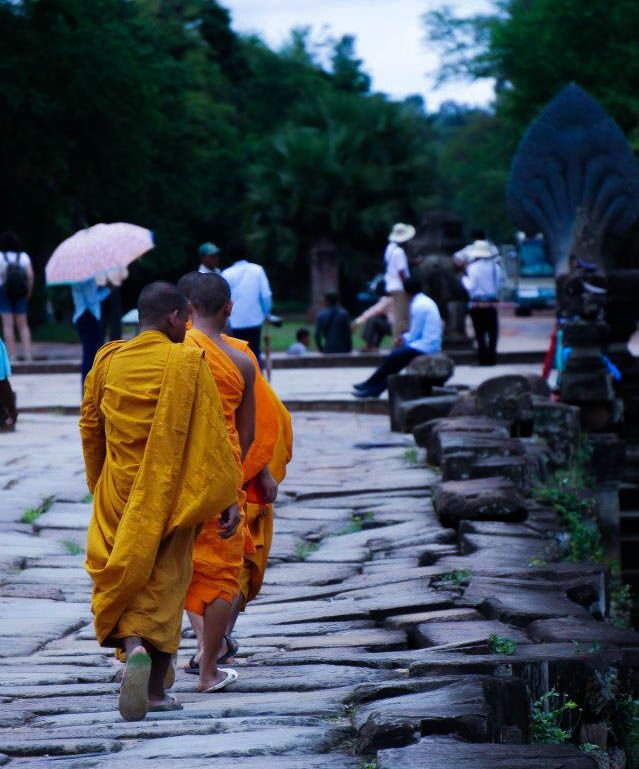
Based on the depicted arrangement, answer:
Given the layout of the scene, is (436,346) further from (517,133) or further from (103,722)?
(517,133)

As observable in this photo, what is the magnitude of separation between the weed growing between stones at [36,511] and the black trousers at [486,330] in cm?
1151

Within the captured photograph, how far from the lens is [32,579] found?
800 cm

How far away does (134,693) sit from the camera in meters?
4.79

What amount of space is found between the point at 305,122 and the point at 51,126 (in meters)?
16.0

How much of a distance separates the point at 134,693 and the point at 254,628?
2.12m

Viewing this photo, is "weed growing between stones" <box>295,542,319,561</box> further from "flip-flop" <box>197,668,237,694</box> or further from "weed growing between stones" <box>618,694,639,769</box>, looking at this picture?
"flip-flop" <box>197,668,237,694</box>

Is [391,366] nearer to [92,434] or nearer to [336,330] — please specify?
[336,330]

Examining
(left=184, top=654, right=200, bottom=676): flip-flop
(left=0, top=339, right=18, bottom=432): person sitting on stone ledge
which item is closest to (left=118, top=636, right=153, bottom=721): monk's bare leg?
(left=184, top=654, right=200, bottom=676): flip-flop

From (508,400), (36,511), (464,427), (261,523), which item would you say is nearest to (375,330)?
(508,400)

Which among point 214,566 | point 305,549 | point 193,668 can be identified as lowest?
point 305,549

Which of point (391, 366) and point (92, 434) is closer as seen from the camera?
point (92, 434)

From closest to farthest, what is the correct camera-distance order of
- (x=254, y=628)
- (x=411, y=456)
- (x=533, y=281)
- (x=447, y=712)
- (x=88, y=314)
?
(x=447, y=712) → (x=254, y=628) → (x=411, y=456) → (x=88, y=314) → (x=533, y=281)

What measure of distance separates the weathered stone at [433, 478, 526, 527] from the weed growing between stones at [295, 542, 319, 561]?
29.6 inches

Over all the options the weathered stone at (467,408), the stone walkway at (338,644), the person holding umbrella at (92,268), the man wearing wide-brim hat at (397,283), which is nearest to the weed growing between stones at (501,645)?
the stone walkway at (338,644)
